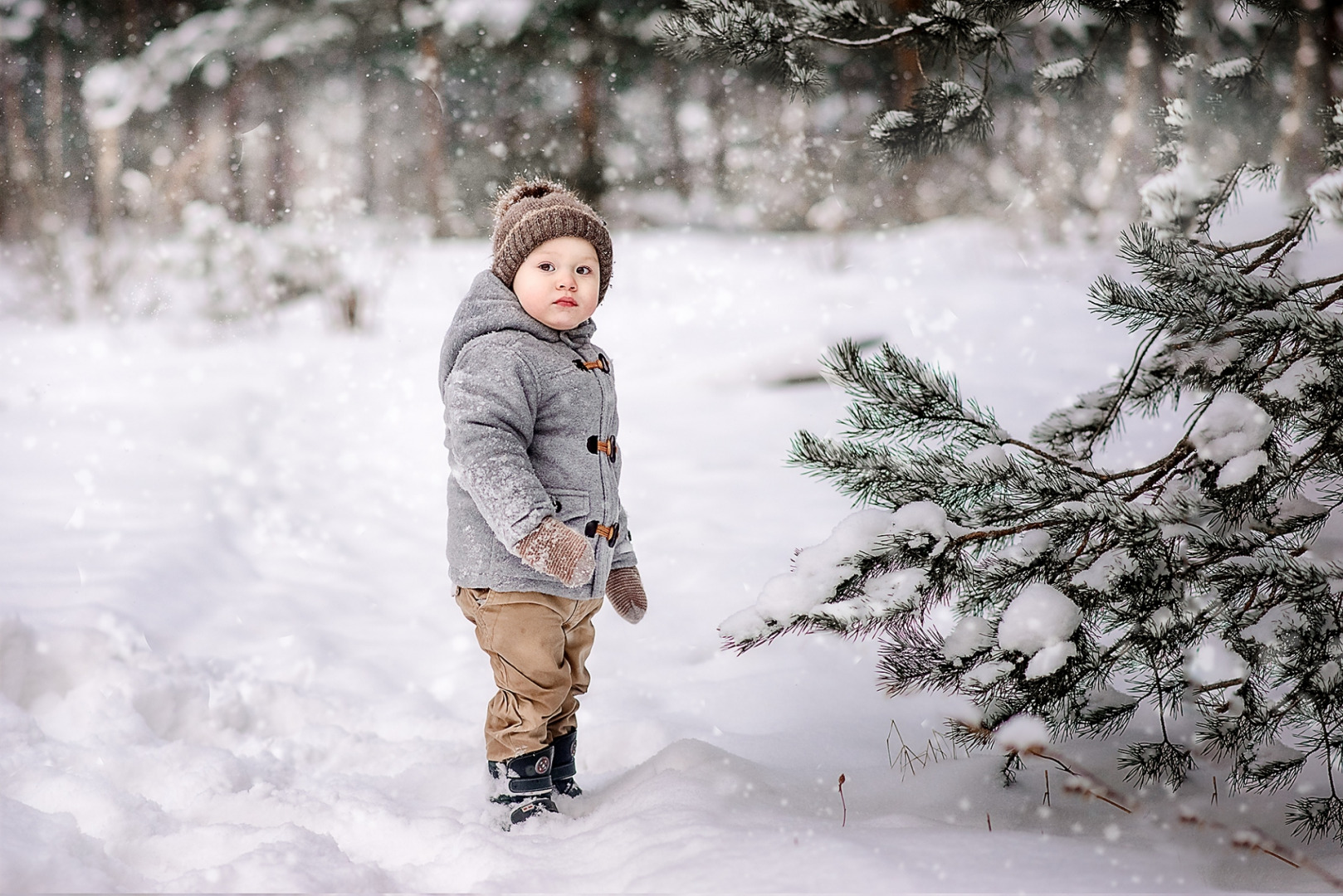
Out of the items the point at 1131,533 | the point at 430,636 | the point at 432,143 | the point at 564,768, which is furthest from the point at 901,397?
the point at 432,143

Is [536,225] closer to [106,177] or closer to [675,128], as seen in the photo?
[106,177]

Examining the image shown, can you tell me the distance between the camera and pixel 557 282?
85.1 inches

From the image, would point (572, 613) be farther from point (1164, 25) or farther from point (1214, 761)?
point (1164, 25)

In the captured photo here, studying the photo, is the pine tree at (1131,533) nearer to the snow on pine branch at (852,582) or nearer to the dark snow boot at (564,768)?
the snow on pine branch at (852,582)

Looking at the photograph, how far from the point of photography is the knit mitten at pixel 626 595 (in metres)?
2.42

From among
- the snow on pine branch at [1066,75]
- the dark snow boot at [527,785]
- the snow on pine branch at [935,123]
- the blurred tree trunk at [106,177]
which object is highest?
the blurred tree trunk at [106,177]

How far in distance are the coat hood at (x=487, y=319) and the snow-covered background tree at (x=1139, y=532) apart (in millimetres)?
734

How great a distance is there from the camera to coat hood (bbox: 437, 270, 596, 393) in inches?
84.7

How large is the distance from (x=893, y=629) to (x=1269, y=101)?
7.18 metres

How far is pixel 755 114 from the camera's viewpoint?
8484 mm

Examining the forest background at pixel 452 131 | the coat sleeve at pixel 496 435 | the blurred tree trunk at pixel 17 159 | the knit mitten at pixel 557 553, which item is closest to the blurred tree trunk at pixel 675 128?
the forest background at pixel 452 131

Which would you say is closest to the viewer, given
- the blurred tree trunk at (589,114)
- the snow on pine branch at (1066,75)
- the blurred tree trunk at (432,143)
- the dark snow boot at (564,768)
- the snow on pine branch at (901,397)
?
the snow on pine branch at (901,397)

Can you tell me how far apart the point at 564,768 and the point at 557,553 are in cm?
69

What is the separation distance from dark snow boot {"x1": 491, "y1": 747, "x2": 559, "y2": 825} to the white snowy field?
6 centimetres
